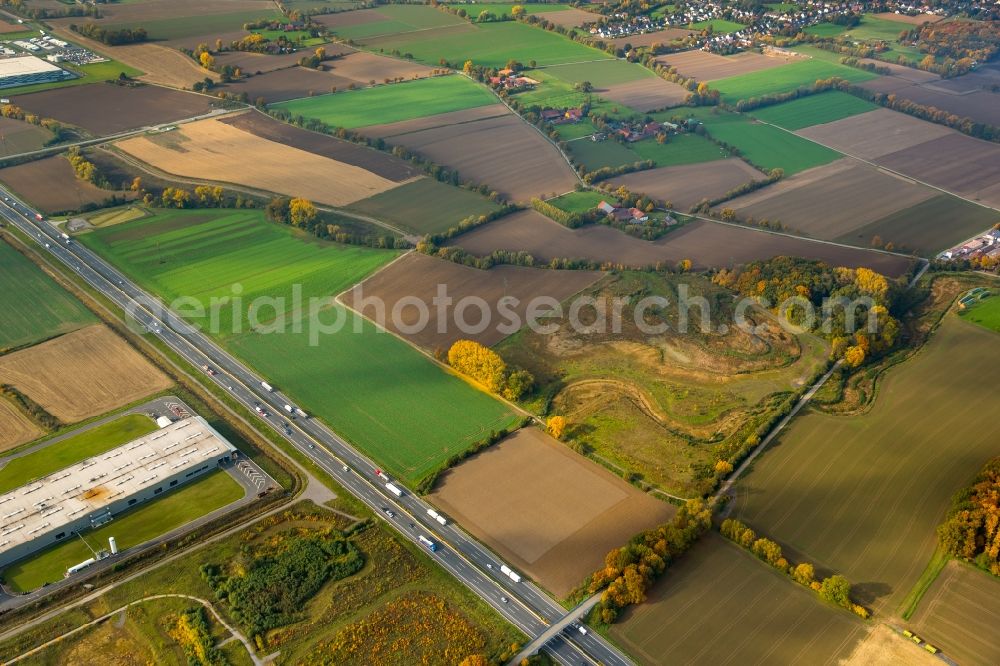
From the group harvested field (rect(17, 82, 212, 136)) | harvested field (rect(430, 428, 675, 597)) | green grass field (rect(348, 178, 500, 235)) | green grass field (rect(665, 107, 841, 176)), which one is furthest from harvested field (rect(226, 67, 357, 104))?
harvested field (rect(430, 428, 675, 597))

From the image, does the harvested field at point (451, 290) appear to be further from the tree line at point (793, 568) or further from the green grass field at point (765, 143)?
the green grass field at point (765, 143)

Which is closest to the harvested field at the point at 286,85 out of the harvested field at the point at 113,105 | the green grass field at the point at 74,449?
the harvested field at the point at 113,105

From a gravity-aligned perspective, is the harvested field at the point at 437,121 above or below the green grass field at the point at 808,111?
below

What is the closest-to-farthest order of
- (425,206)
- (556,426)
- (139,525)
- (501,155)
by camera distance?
(139,525)
(556,426)
(425,206)
(501,155)

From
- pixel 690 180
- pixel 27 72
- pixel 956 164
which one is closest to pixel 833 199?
pixel 690 180

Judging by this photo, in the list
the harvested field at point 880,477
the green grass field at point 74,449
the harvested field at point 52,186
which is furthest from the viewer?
the harvested field at point 52,186

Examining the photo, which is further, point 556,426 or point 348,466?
point 556,426

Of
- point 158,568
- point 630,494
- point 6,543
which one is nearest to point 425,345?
point 630,494

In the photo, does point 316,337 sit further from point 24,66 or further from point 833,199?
point 24,66

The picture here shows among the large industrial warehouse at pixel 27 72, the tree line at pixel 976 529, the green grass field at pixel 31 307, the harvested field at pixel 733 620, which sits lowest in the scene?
the harvested field at pixel 733 620
